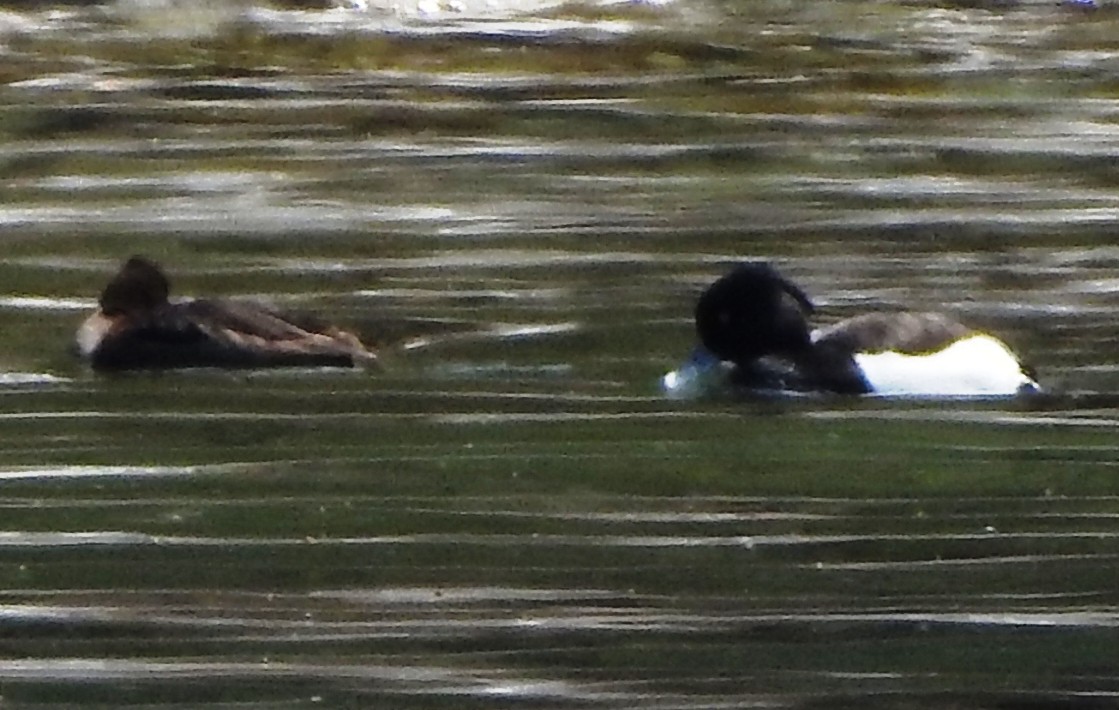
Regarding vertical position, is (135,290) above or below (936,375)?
above

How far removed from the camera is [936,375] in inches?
157

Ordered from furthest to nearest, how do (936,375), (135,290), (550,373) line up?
(135,290), (550,373), (936,375)

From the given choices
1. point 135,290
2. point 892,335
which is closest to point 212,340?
point 135,290

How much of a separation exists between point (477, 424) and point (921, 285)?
1.13 meters

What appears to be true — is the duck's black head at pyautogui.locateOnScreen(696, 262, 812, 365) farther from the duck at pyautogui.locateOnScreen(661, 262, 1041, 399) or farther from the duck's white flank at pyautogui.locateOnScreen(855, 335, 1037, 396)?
the duck's white flank at pyautogui.locateOnScreen(855, 335, 1037, 396)

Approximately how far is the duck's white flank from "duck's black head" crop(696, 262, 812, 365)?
0.13 meters

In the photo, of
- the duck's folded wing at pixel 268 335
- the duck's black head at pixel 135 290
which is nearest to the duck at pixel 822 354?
the duck's folded wing at pixel 268 335

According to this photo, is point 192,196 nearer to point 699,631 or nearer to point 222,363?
point 222,363

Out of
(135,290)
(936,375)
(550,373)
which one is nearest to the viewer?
(936,375)

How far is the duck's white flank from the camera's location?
13.1 ft

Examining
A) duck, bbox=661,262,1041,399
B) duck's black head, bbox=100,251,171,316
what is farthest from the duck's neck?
duck's black head, bbox=100,251,171,316

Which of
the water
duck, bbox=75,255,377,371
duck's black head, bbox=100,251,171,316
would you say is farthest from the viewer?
duck's black head, bbox=100,251,171,316

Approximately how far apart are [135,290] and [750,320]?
113 centimetres

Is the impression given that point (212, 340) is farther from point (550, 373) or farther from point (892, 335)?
point (892, 335)
